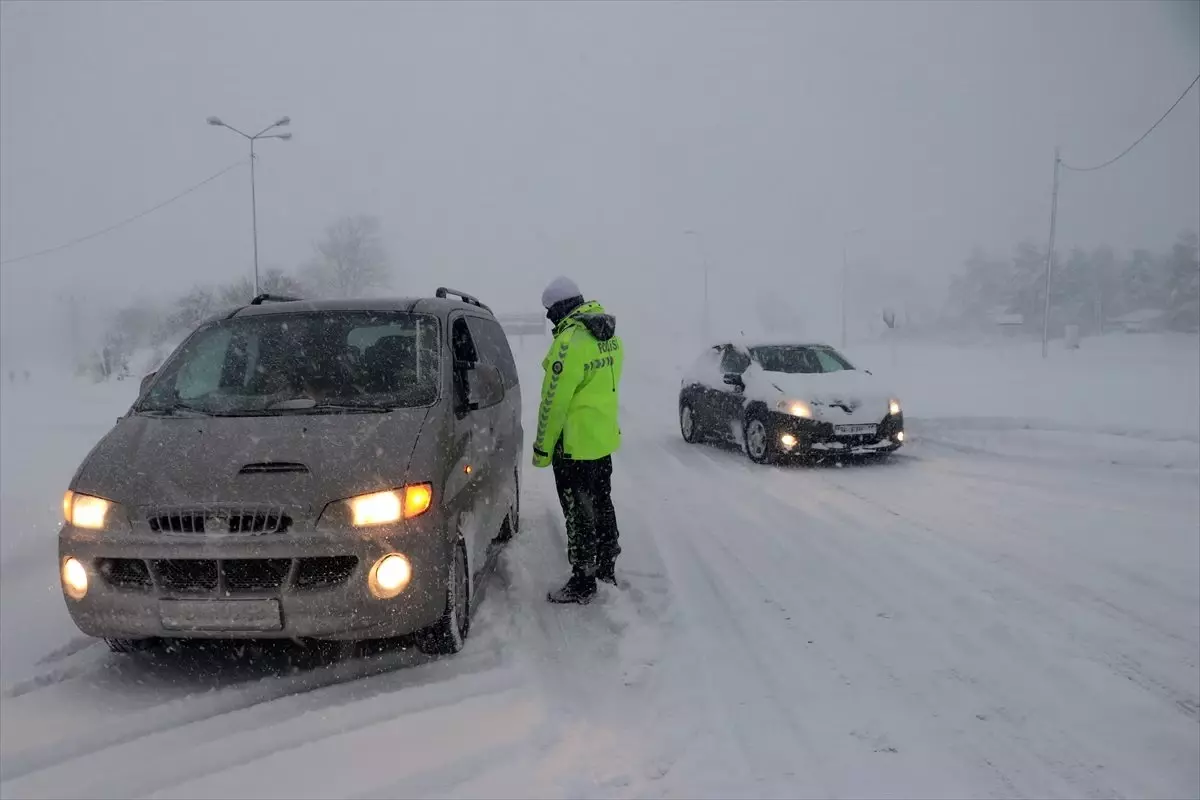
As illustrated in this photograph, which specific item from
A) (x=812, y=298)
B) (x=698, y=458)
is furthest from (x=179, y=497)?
(x=812, y=298)

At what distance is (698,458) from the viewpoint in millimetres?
10711

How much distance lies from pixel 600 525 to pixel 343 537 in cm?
187

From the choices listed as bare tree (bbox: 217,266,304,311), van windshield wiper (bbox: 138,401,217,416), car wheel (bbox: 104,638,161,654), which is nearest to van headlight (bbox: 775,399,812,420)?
van windshield wiper (bbox: 138,401,217,416)

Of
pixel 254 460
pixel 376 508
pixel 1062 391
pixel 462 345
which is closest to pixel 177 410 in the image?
pixel 254 460

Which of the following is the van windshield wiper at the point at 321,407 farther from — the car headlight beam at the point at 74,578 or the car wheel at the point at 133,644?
the car wheel at the point at 133,644

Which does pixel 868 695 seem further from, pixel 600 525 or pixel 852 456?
pixel 852 456

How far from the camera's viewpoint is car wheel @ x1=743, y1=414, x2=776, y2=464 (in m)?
9.84

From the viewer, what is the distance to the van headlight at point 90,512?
3516 millimetres

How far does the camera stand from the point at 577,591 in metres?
4.86

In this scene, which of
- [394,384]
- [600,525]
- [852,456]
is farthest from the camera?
[852,456]

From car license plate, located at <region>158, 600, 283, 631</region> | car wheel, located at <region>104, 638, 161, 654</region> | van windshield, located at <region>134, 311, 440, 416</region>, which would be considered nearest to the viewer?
car license plate, located at <region>158, 600, 283, 631</region>

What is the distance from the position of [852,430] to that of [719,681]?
637 cm

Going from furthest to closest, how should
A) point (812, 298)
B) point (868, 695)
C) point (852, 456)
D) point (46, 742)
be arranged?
1. point (812, 298)
2. point (852, 456)
3. point (868, 695)
4. point (46, 742)

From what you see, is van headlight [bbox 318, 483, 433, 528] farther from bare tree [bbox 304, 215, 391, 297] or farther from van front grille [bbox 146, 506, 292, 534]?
bare tree [bbox 304, 215, 391, 297]
